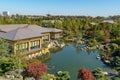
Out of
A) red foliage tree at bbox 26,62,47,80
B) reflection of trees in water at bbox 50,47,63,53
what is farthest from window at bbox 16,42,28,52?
red foliage tree at bbox 26,62,47,80

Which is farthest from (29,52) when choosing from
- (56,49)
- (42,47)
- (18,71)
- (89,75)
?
(89,75)

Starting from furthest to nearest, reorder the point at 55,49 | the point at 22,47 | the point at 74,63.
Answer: the point at 55,49 → the point at 22,47 → the point at 74,63

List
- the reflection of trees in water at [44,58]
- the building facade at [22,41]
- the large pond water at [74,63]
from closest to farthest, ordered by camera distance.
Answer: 1. the large pond water at [74,63]
2. the building facade at [22,41]
3. the reflection of trees in water at [44,58]

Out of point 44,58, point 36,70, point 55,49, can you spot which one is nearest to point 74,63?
point 44,58

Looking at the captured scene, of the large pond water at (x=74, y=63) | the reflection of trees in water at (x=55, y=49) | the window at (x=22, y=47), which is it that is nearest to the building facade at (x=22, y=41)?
the window at (x=22, y=47)

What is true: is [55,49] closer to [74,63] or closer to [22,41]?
[22,41]

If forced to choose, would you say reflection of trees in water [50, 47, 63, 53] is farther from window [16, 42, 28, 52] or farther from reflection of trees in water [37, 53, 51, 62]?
window [16, 42, 28, 52]

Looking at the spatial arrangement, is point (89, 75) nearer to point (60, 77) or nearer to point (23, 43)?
point (60, 77)

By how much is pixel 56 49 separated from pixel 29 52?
6.98 m

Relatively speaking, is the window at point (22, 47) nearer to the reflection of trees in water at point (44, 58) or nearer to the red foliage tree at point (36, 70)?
the reflection of trees in water at point (44, 58)

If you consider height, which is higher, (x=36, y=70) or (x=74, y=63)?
(x=36, y=70)

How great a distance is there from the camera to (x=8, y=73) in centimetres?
1507

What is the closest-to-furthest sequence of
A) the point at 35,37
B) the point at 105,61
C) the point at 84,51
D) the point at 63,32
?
the point at 105,61
the point at 35,37
the point at 84,51
the point at 63,32

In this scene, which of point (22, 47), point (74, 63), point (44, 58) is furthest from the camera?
point (44, 58)
